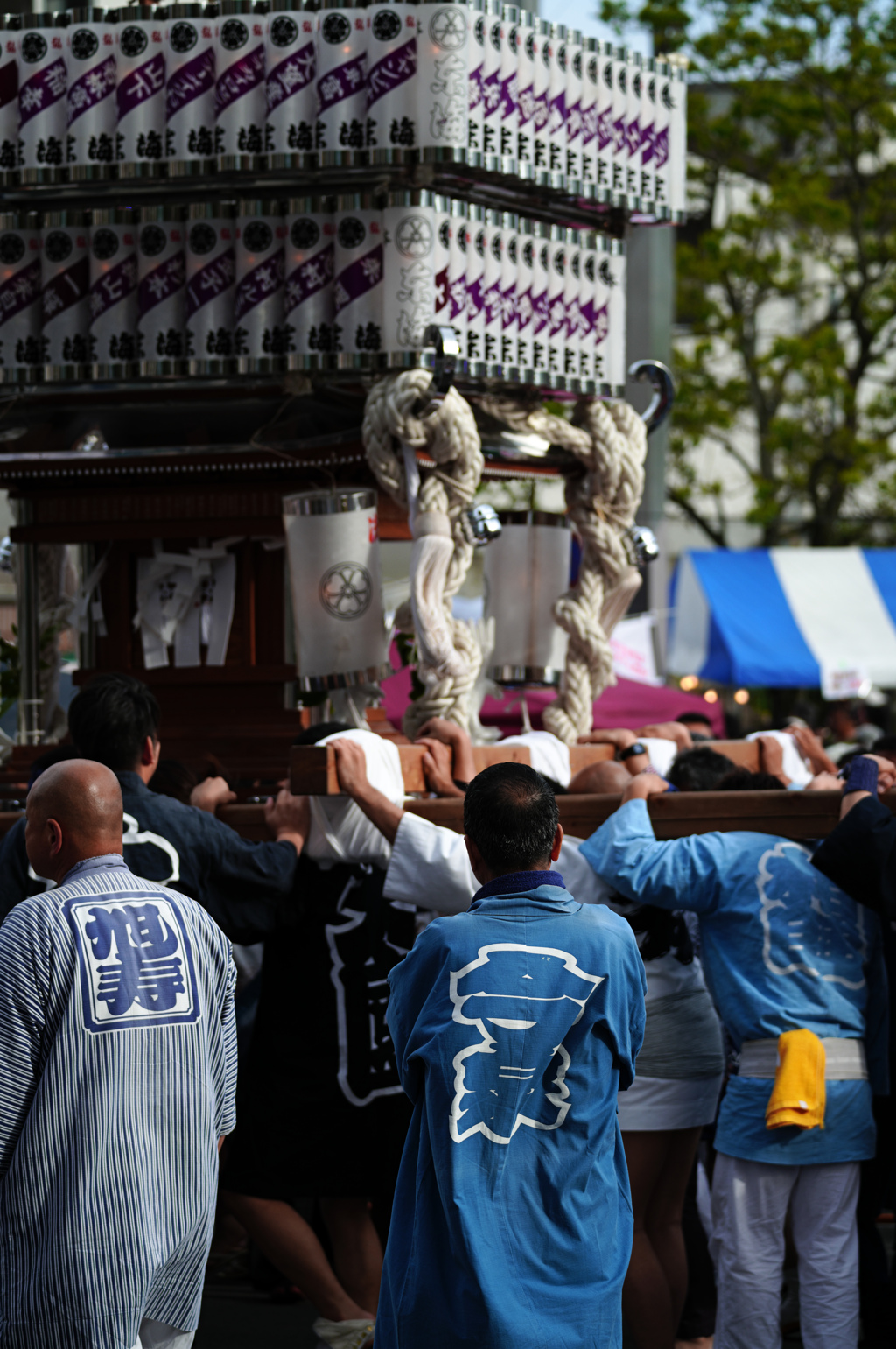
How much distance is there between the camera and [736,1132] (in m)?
4.09

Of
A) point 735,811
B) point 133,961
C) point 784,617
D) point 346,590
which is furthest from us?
point 784,617

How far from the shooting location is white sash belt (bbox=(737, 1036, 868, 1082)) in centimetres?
406

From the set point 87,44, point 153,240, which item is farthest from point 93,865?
point 87,44

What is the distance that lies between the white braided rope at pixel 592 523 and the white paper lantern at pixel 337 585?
87 centimetres

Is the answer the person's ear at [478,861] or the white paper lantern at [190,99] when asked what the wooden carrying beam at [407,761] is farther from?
the white paper lantern at [190,99]

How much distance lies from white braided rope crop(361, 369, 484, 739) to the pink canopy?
9.88 feet

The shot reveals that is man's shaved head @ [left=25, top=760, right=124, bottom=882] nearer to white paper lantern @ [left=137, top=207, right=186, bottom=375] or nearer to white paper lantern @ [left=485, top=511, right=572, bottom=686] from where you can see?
white paper lantern @ [left=137, top=207, right=186, bottom=375]

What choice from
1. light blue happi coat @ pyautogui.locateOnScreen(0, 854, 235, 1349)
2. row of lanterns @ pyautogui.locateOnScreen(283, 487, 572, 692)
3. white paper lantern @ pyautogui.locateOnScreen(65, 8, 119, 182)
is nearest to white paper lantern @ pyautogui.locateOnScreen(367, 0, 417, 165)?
white paper lantern @ pyautogui.locateOnScreen(65, 8, 119, 182)

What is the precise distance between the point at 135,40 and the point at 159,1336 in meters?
4.57

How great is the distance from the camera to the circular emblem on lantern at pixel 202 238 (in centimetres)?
606

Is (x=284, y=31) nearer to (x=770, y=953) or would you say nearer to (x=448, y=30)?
(x=448, y=30)

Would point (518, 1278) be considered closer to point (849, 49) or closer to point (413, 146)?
point (413, 146)

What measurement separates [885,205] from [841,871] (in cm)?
1665

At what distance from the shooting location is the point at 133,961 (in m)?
2.96
